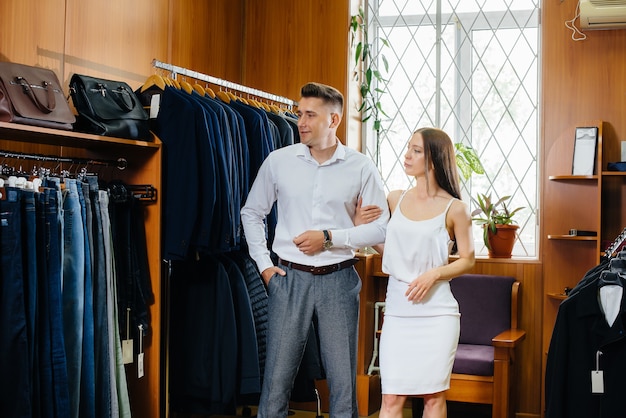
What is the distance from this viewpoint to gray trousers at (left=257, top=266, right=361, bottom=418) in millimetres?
3096

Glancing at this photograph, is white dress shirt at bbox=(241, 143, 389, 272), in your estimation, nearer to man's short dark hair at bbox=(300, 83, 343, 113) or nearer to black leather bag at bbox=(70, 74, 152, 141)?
man's short dark hair at bbox=(300, 83, 343, 113)

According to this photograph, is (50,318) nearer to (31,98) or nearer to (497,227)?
(31,98)

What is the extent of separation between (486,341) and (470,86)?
5.29 feet

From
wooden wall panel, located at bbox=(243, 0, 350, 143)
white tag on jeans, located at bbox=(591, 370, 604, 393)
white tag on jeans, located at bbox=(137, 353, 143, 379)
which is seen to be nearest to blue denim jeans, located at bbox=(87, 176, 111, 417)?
white tag on jeans, located at bbox=(137, 353, 143, 379)

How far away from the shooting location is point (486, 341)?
455 cm

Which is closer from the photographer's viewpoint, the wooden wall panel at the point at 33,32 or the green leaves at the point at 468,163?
the wooden wall panel at the point at 33,32

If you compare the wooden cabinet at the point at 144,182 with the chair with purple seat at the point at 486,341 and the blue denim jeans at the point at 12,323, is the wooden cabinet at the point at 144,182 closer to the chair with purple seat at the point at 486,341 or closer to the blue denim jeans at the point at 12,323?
the blue denim jeans at the point at 12,323

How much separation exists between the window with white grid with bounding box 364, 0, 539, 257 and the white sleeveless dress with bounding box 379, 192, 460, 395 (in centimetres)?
204

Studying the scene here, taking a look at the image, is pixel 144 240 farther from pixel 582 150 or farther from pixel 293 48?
pixel 582 150

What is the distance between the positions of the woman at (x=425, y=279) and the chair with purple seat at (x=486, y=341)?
1.16 metres

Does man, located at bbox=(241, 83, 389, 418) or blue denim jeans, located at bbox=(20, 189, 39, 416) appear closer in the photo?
blue denim jeans, located at bbox=(20, 189, 39, 416)

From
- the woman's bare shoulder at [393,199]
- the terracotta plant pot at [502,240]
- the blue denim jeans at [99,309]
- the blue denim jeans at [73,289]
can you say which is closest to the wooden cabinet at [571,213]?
the terracotta plant pot at [502,240]

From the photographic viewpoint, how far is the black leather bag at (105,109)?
10.1 ft

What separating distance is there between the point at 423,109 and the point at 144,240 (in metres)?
2.40
